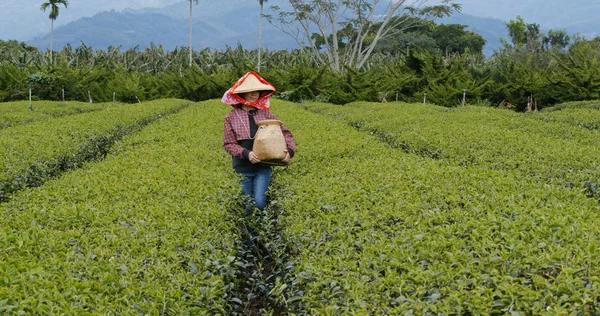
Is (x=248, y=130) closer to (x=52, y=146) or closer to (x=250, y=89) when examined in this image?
(x=250, y=89)

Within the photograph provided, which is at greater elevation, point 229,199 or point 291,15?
point 291,15

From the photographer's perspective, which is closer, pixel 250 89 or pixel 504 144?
pixel 250 89

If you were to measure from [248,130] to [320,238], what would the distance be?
212cm

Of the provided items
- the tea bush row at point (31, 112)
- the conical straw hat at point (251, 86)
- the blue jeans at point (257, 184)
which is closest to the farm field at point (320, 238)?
the blue jeans at point (257, 184)

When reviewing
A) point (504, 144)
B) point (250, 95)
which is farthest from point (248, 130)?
point (504, 144)

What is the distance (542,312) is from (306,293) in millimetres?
1494

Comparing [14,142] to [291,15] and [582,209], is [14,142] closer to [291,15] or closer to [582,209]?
[582,209]

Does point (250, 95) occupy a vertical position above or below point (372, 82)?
below

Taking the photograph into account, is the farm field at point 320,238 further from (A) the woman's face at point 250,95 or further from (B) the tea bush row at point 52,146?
(A) the woman's face at point 250,95

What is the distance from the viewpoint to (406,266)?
11.3 feet

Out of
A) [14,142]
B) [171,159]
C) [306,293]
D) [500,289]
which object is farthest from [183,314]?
[14,142]

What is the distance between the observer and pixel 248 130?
19.5 feet

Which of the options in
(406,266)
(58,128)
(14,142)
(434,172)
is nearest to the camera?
(406,266)

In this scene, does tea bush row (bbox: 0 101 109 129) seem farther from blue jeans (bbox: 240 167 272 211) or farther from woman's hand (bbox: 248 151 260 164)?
woman's hand (bbox: 248 151 260 164)
